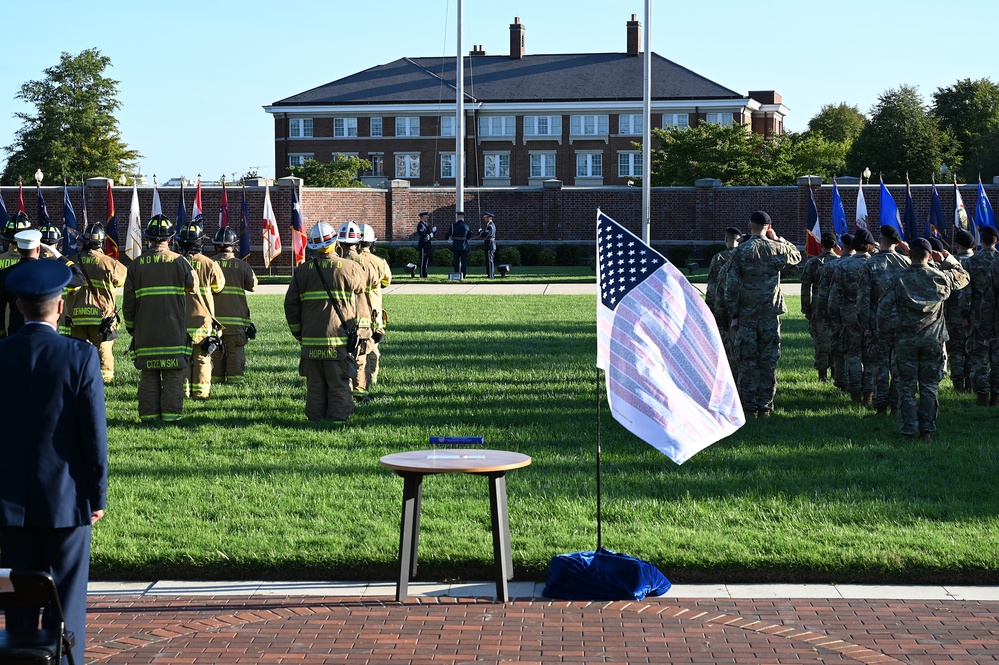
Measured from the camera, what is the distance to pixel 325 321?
12562 millimetres

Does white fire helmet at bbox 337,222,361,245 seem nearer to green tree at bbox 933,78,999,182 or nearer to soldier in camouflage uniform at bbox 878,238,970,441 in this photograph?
soldier in camouflage uniform at bbox 878,238,970,441

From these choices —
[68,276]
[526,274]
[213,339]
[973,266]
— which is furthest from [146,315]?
[526,274]

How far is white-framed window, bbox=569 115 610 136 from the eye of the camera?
7894cm

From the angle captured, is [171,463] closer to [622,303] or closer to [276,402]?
[276,402]

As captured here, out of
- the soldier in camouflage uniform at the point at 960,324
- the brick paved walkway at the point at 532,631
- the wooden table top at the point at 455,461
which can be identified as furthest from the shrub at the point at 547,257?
the brick paved walkway at the point at 532,631

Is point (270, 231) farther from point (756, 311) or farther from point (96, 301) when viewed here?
point (756, 311)

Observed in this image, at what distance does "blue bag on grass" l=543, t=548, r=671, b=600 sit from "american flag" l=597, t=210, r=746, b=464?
2.76ft

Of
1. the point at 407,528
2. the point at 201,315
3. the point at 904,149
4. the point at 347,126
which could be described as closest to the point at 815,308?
the point at 201,315

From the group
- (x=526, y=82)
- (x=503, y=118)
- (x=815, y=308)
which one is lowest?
(x=815, y=308)

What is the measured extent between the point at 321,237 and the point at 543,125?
68.1m

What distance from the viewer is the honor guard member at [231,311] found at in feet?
51.5

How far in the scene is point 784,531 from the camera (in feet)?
28.0

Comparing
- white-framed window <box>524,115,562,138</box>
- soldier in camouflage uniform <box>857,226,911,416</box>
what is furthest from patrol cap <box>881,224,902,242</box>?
white-framed window <box>524,115,562,138</box>

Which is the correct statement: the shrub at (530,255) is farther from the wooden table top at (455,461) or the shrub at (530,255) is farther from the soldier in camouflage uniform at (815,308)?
the wooden table top at (455,461)
